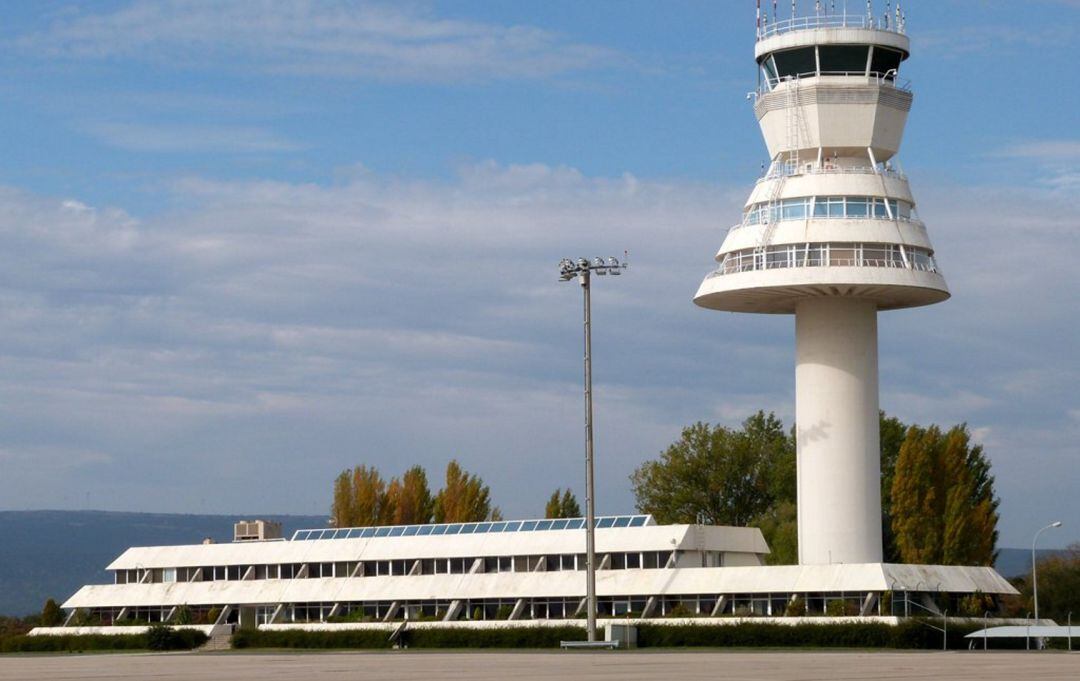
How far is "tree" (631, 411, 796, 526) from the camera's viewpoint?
123500mm

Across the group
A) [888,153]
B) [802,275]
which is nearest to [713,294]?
[802,275]

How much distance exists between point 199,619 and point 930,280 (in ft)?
154

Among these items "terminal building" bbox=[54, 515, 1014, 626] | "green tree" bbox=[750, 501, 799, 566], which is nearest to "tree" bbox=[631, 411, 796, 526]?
"green tree" bbox=[750, 501, 799, 566]

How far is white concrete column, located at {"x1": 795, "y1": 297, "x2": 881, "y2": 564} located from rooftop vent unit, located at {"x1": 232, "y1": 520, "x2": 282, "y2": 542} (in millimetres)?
38093

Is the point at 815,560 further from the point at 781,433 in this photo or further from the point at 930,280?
the point at 781,433

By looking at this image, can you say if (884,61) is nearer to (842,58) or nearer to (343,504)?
(842,58)

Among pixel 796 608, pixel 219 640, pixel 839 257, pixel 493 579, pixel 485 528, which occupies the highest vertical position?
pixel 839 257

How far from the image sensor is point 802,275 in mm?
79312

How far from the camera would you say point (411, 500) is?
118750 millimetres

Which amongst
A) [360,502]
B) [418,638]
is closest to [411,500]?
[360,502]

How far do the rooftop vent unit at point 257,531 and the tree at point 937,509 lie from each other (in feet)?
126

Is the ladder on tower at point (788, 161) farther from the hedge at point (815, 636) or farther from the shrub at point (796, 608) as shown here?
the hedge at point (815, 636)

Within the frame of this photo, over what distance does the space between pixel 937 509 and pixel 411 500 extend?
37464mm

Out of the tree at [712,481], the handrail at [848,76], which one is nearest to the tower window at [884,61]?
the handrail at [848,76]
